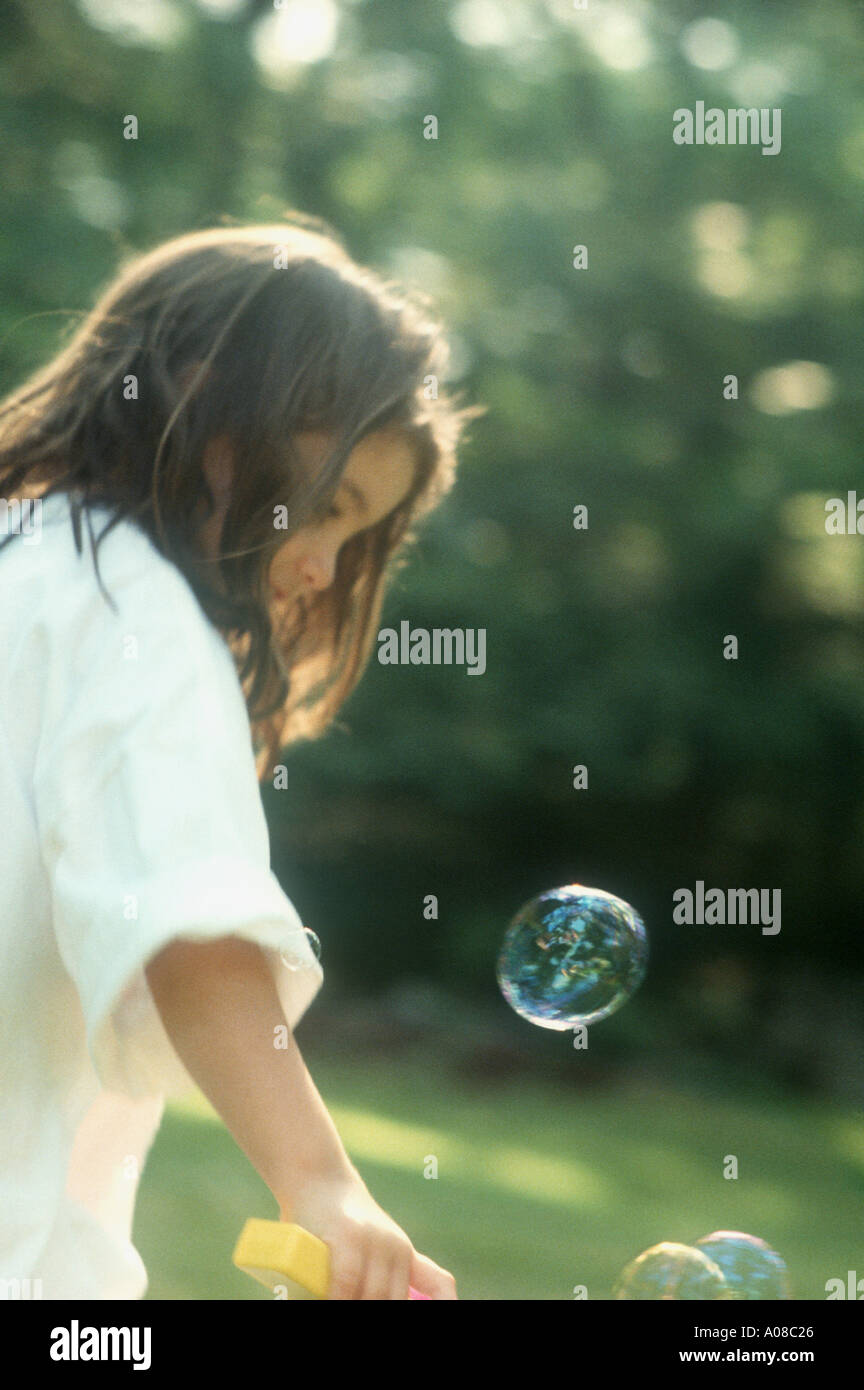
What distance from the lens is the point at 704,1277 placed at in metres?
1.98

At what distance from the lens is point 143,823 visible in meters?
1.04

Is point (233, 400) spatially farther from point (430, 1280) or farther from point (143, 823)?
point (430, 1280)

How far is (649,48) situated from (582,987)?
5597 mm

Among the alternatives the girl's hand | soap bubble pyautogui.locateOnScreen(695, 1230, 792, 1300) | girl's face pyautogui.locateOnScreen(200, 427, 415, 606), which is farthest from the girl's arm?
soap bubble pyautogui.locateOnScreen(695, 1230, 792, 1300)

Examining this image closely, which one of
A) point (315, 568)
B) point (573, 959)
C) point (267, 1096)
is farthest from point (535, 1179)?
point (267, 1096)

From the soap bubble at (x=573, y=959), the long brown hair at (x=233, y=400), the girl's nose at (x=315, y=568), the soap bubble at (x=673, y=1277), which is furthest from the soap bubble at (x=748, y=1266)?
the girl's nose at (x=315, y=568)

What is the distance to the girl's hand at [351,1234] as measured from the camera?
3.53 ft

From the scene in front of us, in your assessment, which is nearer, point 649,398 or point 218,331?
point 218,331

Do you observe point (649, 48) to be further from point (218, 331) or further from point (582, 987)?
point (218, 331)

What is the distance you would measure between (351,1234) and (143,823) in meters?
0.33

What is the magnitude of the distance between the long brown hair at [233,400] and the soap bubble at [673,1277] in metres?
0.87

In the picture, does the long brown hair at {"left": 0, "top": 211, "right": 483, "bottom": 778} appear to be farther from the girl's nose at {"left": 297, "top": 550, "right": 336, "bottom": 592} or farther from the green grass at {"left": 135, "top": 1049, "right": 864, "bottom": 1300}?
the green grass at {"left": 135, "top": 1049, "right": 864, "bottom": 1300}

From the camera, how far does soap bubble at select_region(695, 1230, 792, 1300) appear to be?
2.04 m
